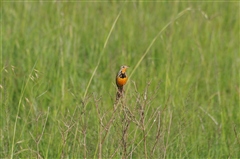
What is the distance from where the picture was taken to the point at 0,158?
11.3ft

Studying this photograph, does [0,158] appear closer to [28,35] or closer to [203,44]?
[28,35]

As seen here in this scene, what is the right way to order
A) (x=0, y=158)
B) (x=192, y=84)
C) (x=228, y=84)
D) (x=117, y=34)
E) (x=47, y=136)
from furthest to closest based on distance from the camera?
(x=117, y=34) < (x=228, y=84) < (x=192, y=84) < (x=47, y=136) < (x=0, y=158)

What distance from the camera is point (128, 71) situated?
189 inches

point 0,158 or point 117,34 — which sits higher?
point 117,34

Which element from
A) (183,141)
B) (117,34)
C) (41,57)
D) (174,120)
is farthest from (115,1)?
(183,141)

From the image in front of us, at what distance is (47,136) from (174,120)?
773 millimetres

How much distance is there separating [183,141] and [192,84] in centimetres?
98

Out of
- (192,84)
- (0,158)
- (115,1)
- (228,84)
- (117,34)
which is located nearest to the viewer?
(0,158)

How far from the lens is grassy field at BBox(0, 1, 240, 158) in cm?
364

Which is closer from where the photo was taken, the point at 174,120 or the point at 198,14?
the point at 174,120

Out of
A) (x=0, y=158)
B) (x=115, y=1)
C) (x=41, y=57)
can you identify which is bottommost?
(x=0, y=158)

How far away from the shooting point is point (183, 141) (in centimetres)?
354

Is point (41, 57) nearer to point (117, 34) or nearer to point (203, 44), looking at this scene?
point (117, 34)

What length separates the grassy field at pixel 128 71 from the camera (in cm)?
364
